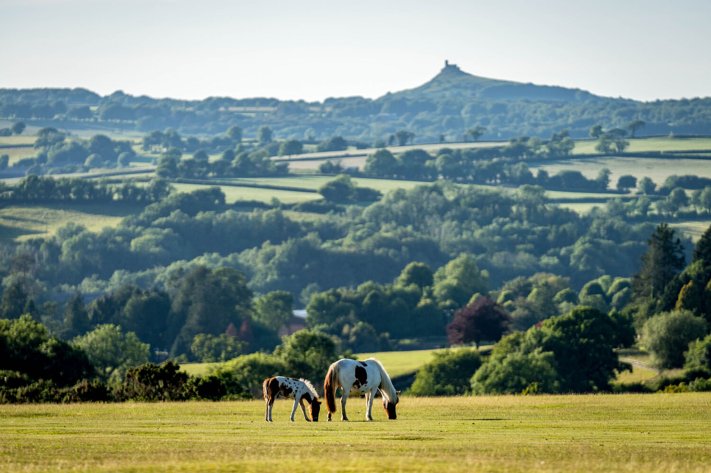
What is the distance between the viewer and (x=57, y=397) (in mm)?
60500

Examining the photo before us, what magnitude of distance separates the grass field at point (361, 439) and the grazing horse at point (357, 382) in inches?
38.8

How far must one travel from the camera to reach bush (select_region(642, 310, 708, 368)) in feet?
422

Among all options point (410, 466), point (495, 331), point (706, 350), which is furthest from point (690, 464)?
point (495, 331)

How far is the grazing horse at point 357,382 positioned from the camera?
149 ft

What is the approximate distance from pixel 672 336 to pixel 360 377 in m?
88.8

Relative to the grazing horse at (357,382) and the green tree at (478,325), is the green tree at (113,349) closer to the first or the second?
the green tree at (478,325)

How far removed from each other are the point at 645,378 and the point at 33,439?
92781 mm

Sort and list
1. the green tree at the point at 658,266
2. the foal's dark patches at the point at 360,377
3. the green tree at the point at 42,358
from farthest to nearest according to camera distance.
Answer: the green tree at the point at 658,266
the green tree at the point at 42,358
the foal's dark patches at the point at 360,377

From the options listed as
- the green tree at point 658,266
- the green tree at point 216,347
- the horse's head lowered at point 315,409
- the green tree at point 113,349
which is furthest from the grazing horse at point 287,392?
the green tree at point 216,347

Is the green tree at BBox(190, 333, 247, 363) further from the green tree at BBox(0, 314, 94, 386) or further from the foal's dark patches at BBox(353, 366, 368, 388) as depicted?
the foal's dark patches at BBox(353, 366, 368, 388)

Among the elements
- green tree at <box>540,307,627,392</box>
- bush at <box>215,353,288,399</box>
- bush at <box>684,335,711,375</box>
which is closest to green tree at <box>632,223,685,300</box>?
green tree at <box>540,307,627,392</box>

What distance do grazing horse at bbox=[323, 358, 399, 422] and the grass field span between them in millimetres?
986

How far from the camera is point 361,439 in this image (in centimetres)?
3709

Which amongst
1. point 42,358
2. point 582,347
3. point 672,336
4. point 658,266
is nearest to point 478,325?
point 658,266
